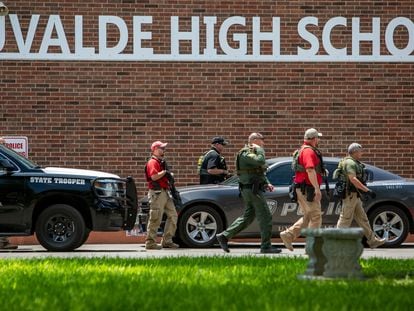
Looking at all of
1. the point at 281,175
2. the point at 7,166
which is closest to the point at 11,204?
the point at 7,166

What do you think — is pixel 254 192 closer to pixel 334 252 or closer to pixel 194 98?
pixel 334 252

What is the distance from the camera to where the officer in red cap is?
1780 cm

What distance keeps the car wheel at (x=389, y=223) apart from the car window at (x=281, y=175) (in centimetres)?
147

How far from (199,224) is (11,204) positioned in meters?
3.23

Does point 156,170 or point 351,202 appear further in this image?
point 156,170

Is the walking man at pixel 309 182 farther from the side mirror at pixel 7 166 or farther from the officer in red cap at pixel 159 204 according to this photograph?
the side mirror at pixel 7 166

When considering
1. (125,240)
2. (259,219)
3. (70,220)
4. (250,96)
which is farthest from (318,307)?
(250,96)

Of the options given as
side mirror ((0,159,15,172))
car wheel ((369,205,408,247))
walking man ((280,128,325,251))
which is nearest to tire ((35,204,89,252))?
side mirror ((0,159,15,172))

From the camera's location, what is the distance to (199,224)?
60.0 feet

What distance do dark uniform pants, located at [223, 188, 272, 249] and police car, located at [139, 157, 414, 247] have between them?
2.07 metres

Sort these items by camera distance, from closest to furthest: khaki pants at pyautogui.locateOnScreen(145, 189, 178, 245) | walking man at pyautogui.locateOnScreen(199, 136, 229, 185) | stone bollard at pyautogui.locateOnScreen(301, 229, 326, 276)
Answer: stone bollard at pyautogui.locateOnScreen(301, 229, 326, 276) → khaki pants at pyautogui.locateOnScreen(145, 189, 178, 245) → walking man at pyautogui.locateOnScreen(199, 136, 229, 185)

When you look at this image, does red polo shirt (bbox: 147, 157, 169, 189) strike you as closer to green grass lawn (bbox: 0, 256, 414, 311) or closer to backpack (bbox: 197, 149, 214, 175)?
backpack (bbox: 197, 149, 214, 175)

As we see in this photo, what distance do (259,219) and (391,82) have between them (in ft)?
24.7

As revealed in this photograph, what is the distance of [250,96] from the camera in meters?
22.2
